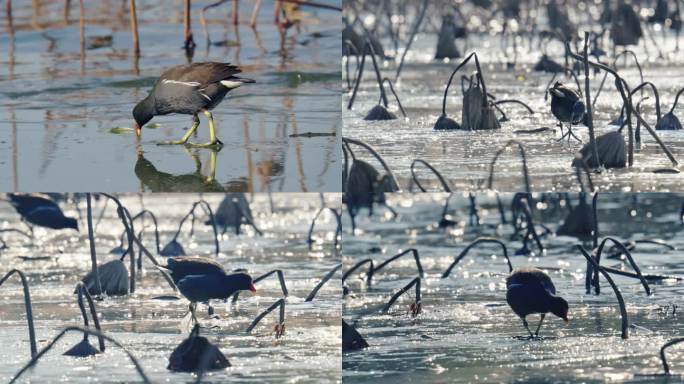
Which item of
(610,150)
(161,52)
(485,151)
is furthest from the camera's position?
(161,52)

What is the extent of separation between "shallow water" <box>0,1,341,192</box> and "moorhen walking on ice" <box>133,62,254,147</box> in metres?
0.16

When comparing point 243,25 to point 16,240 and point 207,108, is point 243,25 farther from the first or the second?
point 207,108

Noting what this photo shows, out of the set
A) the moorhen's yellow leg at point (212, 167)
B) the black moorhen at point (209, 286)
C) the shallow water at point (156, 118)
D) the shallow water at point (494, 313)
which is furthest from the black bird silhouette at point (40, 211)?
the black moorhen at point (209, 286)

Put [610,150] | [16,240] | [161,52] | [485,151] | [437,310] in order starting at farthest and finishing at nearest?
[161,52]
[16,240]
[485,151]
[610,150]
[437,310]

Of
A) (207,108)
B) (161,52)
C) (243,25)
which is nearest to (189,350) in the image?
(207,108)

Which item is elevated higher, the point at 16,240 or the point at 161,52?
the point at 161,52

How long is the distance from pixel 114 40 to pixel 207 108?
5175mm

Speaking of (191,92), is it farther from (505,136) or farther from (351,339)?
(351,339)

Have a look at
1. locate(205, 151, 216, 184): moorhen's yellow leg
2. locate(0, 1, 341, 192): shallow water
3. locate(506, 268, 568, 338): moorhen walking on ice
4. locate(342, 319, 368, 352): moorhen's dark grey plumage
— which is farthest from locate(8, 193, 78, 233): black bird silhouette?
locate(506, 268, 568, 338): moorhen walking on ice

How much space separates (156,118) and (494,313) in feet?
10.2

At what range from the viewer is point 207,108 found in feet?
28.7

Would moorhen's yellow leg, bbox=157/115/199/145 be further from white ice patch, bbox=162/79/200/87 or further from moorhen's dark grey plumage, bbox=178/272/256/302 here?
moorhen's dark grey plumage, bbox=178/272/256/302

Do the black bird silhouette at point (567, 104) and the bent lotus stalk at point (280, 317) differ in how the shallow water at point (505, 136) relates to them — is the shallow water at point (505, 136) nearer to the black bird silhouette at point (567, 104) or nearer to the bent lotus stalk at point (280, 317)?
the black bird silhouette at point (567, 104)

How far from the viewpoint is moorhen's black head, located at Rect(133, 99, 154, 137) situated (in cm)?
885
